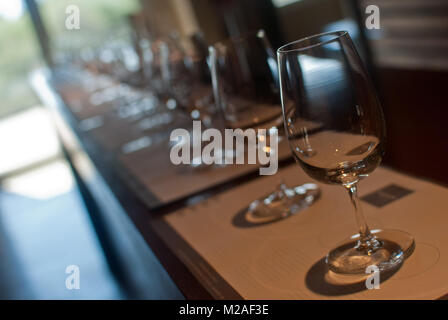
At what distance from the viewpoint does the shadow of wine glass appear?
23.9 inches

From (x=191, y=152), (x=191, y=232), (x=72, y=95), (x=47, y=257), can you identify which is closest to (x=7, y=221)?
(x=47, y=257)

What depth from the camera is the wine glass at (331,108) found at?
22.5 inches

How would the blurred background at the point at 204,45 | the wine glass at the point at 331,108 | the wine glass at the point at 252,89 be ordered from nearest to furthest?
the wine glass at the point at 331,108 < the wine glass at the point at 252,89 < the blurred background at the point at 204,45

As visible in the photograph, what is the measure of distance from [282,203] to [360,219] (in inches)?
9.7

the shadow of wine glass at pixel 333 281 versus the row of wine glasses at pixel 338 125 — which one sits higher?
the row of wine glasses at pixel 338 125

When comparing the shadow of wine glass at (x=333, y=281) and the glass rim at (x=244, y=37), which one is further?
the glass rim at (x=244, y=37)

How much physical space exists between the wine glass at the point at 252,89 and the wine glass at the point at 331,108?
0.67ft

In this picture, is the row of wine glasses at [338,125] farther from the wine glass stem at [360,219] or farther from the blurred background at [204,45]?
the blurred background at [204,45]

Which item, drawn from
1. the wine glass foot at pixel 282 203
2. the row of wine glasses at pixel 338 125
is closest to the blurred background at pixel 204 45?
the wine glass foot at pixel 282 203

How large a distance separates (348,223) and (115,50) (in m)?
2.94

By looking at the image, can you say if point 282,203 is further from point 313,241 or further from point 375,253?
point 375,253

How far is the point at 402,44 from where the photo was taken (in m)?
4.09

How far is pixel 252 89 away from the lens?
2.75 feet

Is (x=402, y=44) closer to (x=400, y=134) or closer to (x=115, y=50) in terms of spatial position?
(x=400, y=134)
